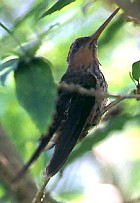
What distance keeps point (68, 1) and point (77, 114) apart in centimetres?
85

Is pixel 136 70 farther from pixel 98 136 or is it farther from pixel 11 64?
pixel 98 136

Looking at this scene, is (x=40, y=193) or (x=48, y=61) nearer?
(x=48, y=61)

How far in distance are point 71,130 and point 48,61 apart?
0.80 metres

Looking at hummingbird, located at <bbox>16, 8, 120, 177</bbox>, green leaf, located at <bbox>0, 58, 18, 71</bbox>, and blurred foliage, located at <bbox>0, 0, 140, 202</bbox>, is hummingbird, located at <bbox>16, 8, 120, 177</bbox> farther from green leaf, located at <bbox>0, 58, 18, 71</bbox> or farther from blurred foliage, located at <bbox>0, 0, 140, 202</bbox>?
green leaf, located at <bbox>0, 58, 18, 71</bbox>

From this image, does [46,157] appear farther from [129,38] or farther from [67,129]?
[129,38]

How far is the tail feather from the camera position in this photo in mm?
1832

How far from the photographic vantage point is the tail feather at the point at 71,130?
1.83 m

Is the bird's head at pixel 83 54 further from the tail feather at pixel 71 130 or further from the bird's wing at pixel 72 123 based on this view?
the tail feather at pixel 71 130

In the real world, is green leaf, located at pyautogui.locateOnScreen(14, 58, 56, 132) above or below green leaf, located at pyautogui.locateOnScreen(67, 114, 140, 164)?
above

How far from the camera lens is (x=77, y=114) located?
223 centimetres

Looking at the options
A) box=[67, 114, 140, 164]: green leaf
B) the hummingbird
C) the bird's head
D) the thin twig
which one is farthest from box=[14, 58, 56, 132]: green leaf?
the bird's head

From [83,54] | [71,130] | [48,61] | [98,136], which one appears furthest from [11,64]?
[83,54]

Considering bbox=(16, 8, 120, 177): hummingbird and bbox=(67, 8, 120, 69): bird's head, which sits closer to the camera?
bbox=(16, 8, 120, 177): hummingbird

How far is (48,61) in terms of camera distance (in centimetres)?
131
